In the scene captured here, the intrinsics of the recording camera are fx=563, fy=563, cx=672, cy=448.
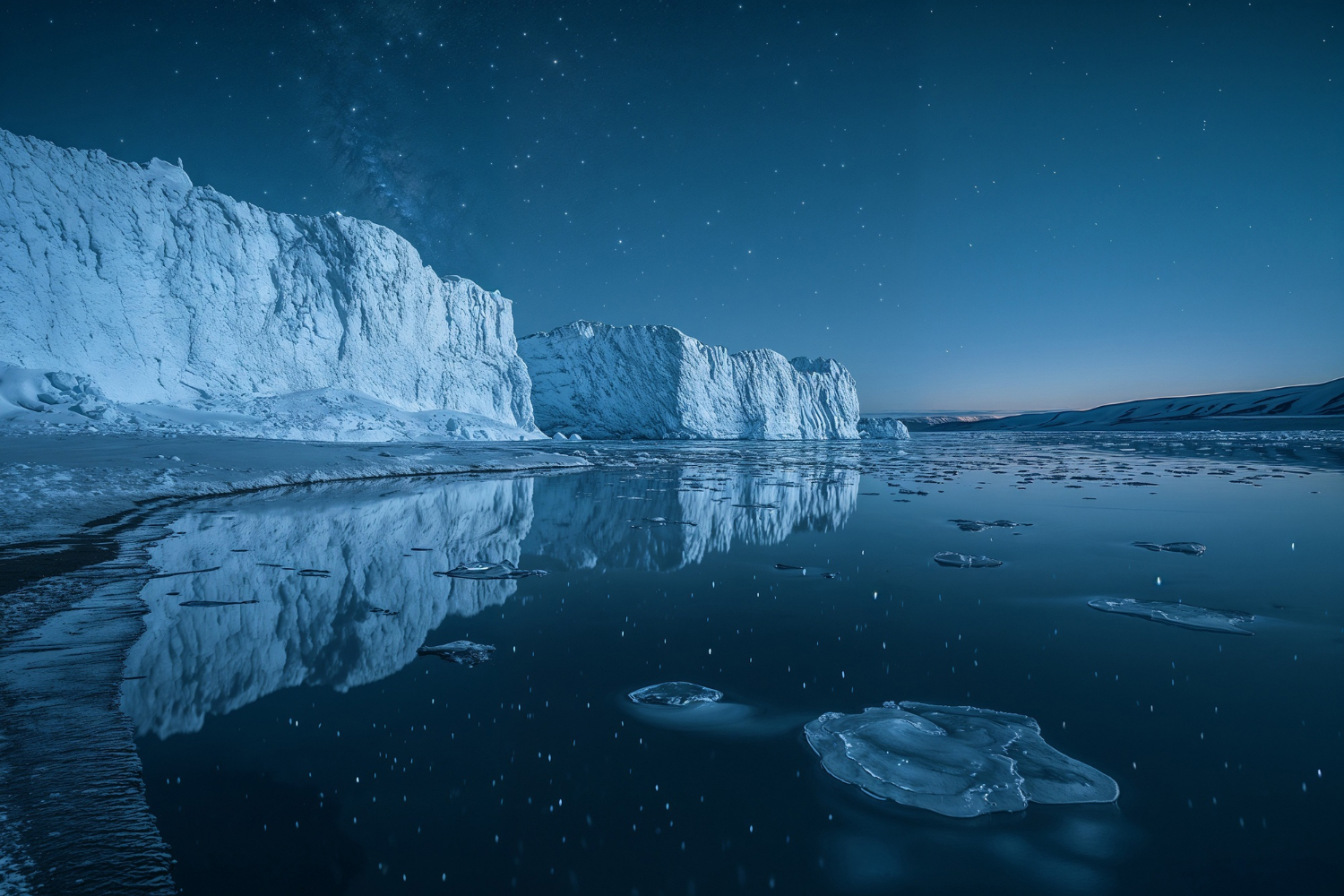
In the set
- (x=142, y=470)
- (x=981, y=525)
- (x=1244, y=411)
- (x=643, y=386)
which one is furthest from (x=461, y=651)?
(x=1244, y=411)

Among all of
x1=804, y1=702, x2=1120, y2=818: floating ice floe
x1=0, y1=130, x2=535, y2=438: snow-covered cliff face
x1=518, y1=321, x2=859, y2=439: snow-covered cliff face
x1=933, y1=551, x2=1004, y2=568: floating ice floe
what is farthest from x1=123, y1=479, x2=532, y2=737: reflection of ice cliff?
x1=518, y1=321, x2=859, y2=439: snow-covered cliff face

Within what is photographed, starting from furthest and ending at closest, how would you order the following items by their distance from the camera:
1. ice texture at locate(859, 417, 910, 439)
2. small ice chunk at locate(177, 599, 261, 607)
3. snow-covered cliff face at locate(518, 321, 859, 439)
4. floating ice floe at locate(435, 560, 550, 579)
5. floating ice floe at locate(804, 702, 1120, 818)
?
ice texture at locate(859, 417, 910, 439) < snow-covered cliff face at locate(518, 321, 859, 439) < floating ice floe at locate(435, 560, 550, 579) < small ice chunk at locate(177, 599, 261, 607) < floating ice floe at locate(804, 702, 1120, 818)

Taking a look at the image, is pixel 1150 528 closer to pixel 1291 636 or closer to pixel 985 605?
pixel 1291 636

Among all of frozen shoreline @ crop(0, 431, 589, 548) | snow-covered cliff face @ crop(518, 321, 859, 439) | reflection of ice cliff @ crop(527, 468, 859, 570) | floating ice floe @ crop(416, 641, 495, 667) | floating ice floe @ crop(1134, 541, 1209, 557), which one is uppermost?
snow-covered cliff face @ crop(518, 321, 859, 439)

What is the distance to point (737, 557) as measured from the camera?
5.30 meters

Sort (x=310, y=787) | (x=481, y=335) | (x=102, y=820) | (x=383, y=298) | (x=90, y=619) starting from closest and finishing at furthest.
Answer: (x=102, y=820)
(x=310, y=787)
(x=90, y=619)
(x=383, y=298)
(x=481, y=335)

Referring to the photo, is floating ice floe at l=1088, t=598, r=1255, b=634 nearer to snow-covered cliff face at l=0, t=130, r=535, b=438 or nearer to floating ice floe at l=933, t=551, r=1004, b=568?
floating ice floe at l=933, t=551, r=1004, b=568

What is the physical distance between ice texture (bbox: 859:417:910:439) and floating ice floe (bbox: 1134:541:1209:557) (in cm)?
7061

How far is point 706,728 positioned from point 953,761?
0.87 m

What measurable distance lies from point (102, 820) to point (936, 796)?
92.6 inches

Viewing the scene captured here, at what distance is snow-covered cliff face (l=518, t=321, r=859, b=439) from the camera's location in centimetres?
6375

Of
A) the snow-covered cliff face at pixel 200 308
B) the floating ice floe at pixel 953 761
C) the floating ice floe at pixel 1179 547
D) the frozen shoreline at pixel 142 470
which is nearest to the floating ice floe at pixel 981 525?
the floating ice floe at pixel 1179 547

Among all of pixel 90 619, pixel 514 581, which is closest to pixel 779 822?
pixel 514 581

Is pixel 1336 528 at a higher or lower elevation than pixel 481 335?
lower
